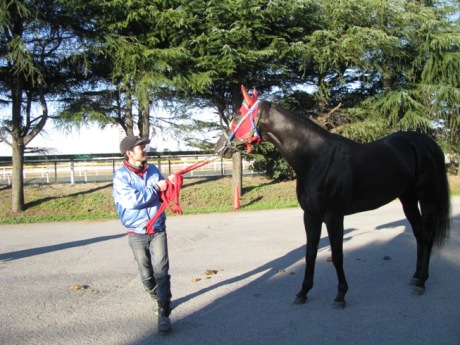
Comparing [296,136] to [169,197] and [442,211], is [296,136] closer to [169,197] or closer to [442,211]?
[169,197]

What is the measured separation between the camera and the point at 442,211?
5.36m

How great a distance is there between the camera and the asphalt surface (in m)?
3.74

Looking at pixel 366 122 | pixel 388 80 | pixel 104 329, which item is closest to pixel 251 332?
pixel 104 329

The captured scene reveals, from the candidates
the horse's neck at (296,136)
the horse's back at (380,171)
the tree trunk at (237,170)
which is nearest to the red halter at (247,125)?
the horse's neck at (296,136)

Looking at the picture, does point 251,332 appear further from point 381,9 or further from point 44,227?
point 381,9

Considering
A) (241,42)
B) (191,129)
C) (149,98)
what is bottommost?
(191,129)

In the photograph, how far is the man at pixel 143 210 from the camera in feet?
12.5

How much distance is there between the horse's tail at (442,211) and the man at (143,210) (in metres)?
3.57

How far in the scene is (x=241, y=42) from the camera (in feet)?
43.8

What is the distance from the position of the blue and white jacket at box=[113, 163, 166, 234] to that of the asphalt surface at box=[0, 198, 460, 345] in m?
1.03

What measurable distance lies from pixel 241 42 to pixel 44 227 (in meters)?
8.22

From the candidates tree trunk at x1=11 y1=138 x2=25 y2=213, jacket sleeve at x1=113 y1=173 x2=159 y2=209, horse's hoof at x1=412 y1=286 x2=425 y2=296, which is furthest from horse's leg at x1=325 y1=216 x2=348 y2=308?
tree trunk at x1=11 y1=138 x2=25 y2=213

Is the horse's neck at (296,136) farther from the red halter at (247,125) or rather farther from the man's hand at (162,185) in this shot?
the man's hand at (162,185)

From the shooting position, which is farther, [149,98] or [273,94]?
[273,94]
